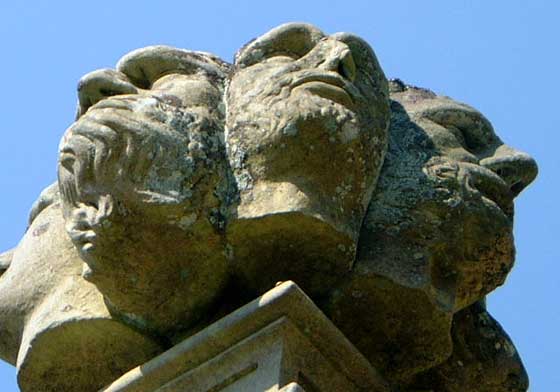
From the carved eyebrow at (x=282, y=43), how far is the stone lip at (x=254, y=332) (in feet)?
2.09

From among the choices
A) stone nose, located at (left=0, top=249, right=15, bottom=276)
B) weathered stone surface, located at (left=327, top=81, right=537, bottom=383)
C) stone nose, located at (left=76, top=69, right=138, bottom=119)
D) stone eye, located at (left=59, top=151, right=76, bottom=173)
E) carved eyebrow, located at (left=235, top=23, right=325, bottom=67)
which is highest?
carved eyebrow, located at (left=235, top=23, right=325, bottom=67)

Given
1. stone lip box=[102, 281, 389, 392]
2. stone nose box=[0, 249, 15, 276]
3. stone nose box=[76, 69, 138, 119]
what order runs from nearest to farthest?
1. stone lip box=[102, 281, 389, 392]
2. stone nose box=[76, 69, 138, 119]
3. stone nose box=[0, 249, 15, 276]

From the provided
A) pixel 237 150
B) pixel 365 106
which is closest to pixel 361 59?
pixel 365 106

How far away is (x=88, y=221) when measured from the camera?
3.72 meters

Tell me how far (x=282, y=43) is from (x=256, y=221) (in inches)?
20.9

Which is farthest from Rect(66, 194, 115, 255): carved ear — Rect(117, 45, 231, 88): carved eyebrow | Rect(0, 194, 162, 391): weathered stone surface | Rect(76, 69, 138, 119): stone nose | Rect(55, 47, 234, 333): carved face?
Rect(117, 45, 231, 88): carved eyebrow

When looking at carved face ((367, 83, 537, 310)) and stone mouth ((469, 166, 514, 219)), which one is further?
stone mouth ((469, 166, 514, 219))

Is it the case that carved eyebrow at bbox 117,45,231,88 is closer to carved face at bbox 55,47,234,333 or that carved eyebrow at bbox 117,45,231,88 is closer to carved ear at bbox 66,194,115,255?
carved face at bbox 55,47,234,333

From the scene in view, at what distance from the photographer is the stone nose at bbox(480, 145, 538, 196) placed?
4.20 m

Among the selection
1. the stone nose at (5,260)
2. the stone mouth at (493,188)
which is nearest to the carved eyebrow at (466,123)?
the stone mouth at (493,188)

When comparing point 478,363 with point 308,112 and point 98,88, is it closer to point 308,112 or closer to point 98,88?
point 308,112

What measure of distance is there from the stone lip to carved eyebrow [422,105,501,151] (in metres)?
0.75

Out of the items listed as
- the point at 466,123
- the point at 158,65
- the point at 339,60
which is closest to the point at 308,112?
the point at 339,60

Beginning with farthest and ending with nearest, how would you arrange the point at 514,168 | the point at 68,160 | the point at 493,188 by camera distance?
the point at 514,168 < the point at 493,188 < the point at 68,160
